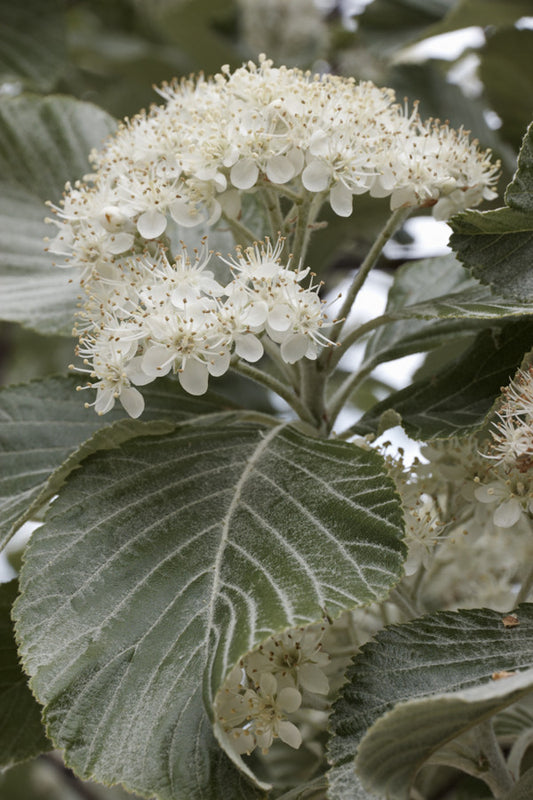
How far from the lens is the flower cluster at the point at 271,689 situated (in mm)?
879

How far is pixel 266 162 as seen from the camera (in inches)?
38.5

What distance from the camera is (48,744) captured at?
44.2 inches

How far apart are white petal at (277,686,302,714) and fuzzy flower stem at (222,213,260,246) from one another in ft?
1.57

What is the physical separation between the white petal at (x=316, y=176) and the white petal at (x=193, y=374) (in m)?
0.22

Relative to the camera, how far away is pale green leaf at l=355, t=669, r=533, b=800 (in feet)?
2.16

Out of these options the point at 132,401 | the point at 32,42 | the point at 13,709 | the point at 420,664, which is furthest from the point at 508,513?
the point at 32,42

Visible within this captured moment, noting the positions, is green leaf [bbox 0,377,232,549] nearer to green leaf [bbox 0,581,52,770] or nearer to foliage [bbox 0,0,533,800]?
foliage [bbox 0,0,533,800]

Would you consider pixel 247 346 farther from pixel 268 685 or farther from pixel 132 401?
pixel 268 685

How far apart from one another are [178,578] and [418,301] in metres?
0.59

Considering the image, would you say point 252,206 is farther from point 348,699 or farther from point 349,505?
point 348,699

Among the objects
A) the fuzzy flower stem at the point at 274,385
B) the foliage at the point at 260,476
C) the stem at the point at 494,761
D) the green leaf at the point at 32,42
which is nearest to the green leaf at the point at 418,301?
the foliage at the point at 260,476

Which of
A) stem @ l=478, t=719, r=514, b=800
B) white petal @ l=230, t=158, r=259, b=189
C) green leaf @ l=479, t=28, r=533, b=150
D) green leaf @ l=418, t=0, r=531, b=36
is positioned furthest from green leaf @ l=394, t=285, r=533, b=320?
green leaf @ l=418, t=0, r=531, b=36

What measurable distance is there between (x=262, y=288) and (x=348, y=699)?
391mm

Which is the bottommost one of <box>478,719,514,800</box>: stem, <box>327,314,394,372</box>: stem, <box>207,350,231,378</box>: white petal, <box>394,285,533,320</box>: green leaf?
<box>478,719,514,800</box>: stem
